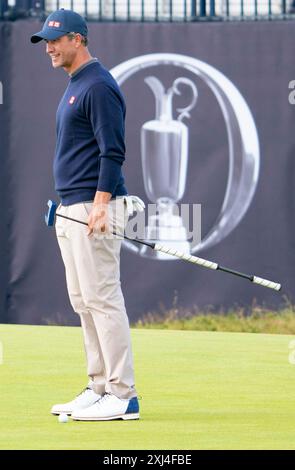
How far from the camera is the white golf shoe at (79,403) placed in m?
7.57

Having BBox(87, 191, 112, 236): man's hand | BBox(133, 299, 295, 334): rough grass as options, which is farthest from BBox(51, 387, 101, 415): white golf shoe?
BBox(133, 299, 295, 334): rough grass

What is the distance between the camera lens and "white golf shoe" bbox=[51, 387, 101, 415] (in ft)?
24.8

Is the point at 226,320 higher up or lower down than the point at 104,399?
lower down

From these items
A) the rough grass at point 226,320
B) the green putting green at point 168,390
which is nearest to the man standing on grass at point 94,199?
the green putting green at point 168,390

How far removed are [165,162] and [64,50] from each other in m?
5.68

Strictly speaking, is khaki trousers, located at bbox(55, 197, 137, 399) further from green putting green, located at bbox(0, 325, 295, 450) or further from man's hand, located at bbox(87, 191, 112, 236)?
green putting green, located at bbox(0, 325, 295, 450)

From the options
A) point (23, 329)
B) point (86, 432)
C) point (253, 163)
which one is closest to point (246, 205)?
point (253, 163)

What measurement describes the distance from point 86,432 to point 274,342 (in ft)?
17.1

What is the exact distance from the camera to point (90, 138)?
740 cm

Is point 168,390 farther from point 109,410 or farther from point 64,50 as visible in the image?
point 64,50

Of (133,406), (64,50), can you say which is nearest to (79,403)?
(133,406)

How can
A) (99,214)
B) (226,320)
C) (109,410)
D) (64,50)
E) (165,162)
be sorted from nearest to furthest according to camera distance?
1. (99,214)
2. (109,410)
3. (64,50)
4. (226,320)
5. (165,162)

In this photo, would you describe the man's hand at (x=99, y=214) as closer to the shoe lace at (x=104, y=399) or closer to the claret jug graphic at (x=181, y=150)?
the shoe lace at (x=104, y=399)

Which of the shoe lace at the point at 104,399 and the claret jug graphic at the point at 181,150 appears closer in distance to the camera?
the shoe lace at the point at 104,399
